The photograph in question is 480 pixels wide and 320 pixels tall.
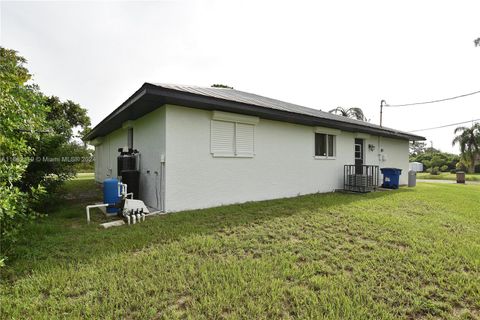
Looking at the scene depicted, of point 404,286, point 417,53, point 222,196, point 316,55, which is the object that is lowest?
point 404,286

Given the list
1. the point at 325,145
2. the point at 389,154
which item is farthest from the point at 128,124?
the point at 389,154

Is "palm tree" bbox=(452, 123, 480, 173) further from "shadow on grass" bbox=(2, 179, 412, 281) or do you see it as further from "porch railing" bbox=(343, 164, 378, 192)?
"shadow on grass" bbox=(2, 179, 412, 281)

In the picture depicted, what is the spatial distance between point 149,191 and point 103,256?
316 centimetres

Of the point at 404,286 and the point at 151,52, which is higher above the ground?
the point at 151,52

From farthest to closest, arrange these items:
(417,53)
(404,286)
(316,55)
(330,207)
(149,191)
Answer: (417,53), (316,55), (149,191), (330,207), (404,286)

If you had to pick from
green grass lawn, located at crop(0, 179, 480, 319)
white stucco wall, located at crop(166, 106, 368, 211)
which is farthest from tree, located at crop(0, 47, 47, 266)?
white stucco wall, located at crop(166, 106, 368, 211)

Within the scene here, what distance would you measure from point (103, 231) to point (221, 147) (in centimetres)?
313

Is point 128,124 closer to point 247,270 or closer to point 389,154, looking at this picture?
point 247,270

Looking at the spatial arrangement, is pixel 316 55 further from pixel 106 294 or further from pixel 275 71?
pixel 106 294

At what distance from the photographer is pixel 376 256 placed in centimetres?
283

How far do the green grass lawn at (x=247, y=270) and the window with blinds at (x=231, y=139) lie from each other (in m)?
2.04

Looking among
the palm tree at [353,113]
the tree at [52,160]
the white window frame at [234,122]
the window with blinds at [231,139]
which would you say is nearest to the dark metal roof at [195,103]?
the white window frame at [234,122]

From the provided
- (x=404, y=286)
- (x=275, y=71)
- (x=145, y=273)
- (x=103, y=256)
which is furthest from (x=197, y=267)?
(x=275, y=71)

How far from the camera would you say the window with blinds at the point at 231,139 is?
18.3 ft
